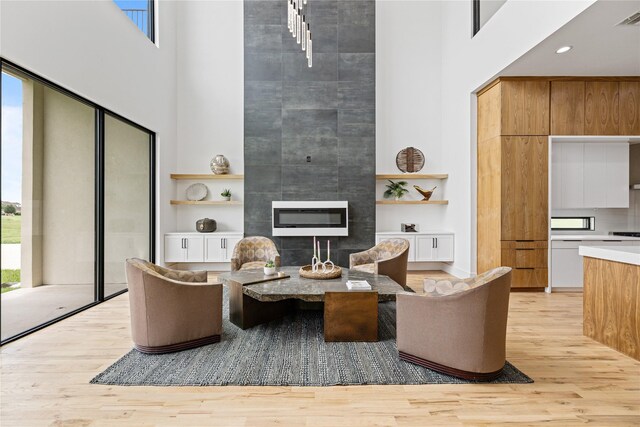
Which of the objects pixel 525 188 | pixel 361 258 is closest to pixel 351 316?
pixel 361 258

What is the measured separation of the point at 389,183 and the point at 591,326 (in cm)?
399

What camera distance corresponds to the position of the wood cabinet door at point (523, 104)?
4793 millimetres

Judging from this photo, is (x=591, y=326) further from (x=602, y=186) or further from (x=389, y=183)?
(x=389, y=183)

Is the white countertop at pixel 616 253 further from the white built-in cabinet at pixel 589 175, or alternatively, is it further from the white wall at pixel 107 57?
the white wall at pixel 107 57

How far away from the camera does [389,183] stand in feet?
21.9

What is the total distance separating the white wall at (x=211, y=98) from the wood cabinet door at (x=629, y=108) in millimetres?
5684

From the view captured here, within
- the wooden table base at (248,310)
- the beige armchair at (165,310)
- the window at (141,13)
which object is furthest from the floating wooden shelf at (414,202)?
the window at (141,13)

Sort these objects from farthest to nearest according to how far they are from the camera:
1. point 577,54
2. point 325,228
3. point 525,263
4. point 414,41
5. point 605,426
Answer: point 414,41, point 325,228, point 525,263, point 577,54, point 605,426

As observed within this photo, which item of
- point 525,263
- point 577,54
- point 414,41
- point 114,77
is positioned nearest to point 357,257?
point 525,263

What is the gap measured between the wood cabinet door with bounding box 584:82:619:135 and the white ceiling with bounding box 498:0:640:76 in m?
0.17

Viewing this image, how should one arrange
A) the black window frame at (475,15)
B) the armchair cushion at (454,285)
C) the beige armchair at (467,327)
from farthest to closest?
1. the black window frame at (475,15)
2. the armchair cushion at (454,285)
3. the beige armchair at (467,327)

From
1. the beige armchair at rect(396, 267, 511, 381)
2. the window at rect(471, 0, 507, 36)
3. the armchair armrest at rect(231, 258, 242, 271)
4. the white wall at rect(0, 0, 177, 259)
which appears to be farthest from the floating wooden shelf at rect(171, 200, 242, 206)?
the window at rect(471, 0, 507, 36)

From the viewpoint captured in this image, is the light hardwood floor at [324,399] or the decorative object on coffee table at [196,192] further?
the decorative object on coffee table at [196,192]

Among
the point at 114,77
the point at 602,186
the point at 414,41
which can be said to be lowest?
the point at 602,186
